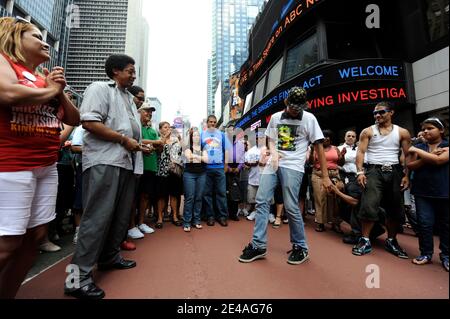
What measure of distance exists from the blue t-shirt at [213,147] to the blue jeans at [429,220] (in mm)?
3022

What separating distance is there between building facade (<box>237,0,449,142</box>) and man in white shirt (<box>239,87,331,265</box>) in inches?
173

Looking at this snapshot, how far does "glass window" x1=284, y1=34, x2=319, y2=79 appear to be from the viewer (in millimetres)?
9273

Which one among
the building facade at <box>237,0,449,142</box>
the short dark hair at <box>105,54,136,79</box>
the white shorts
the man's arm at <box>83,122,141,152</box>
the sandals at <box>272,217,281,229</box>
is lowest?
the sandals at <box>272,217,281,229</box>

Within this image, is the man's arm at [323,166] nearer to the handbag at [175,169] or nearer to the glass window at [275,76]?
the handbag at [175,169]

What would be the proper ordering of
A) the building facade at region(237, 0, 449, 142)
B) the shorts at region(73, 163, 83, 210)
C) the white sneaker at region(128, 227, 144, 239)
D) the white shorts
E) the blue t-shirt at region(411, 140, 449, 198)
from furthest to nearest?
the building facade at region(237, 0, 449, 142) < the white sneaker at region(128, 227, 144, 239) < the shorts at region(73, 163, 83, 210) < the blue t-shirt at region(411, 140, 449, 198) < the white shorts

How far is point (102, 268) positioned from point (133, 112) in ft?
5.26

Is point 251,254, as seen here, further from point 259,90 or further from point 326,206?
point 259,90

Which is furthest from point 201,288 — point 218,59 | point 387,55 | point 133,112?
point 218,59

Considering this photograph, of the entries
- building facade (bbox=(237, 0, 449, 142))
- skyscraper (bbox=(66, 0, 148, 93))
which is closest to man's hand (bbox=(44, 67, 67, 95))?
building facade (bbox=(237, 0, 449, 142))

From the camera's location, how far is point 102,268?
7.66 feet

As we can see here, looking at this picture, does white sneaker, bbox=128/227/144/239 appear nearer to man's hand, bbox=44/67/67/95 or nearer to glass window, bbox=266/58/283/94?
man's hand, bbox=44/67/67/95

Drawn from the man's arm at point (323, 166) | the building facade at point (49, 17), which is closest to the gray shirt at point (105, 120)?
the man's arm at point (323, 166)

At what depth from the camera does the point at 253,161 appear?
535 cm
